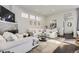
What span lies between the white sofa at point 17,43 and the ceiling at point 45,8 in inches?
19.3

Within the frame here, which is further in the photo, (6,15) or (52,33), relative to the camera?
(52,33)

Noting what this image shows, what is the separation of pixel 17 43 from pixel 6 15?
512 millimetres

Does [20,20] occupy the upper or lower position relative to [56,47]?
upper

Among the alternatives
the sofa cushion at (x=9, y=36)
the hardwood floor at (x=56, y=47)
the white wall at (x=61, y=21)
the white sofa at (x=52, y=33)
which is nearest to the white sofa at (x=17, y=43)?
the sofa cushion at (x=9, y=36)

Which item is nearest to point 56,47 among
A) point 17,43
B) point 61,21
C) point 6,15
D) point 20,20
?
point 61,21

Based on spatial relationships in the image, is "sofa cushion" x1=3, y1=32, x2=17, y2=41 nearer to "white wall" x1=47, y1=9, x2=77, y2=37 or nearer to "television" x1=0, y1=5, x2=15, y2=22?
"television" x1=0, y1=5, x2=15, y2=22

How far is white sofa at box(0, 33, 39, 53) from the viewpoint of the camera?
1619 millimetres

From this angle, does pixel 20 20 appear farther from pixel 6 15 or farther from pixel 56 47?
pixel 56 47

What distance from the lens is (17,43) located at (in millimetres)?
1733

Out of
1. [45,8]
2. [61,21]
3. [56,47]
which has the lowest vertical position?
[56,47]

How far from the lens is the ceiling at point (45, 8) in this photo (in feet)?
5.69

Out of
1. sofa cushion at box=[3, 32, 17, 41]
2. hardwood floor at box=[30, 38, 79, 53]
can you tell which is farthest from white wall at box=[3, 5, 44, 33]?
hardwood floor at box=[30, 38, 79, 53]
